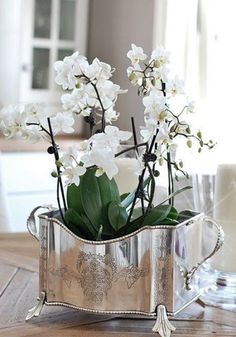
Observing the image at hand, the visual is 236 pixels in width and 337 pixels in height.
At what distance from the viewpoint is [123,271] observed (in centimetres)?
110

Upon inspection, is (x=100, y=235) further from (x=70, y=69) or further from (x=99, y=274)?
(x=70, y=69)

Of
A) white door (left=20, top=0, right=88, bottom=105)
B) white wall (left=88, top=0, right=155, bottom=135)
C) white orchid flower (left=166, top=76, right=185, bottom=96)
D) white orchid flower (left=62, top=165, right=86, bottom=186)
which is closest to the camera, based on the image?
white orchid flower (left=62, top=165, right=86, bottom=186)

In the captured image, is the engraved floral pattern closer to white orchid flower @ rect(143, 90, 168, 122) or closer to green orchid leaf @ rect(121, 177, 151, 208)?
green orchid leaf @ rect(121, 177, 151, 208)

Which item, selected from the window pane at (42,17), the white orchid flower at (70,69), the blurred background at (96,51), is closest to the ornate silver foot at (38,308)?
the white orchid flower at (70,69)

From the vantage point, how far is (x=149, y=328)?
1126mm

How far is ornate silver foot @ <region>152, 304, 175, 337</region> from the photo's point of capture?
108 cm

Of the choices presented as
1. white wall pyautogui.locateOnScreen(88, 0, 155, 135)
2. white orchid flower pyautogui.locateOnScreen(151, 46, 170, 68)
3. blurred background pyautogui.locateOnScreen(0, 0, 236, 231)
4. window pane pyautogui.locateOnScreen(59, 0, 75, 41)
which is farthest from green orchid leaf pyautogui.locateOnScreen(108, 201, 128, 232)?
window pane pyautogui.locateOnScreen(59, 0, 75, 41)

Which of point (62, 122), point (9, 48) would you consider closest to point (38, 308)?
point (62, 122)

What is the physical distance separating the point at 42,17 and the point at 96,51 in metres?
0.38

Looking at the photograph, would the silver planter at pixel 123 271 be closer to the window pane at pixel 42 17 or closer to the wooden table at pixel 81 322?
the wooden table at pixel 81 322

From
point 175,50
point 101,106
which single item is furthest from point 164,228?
point 175,50

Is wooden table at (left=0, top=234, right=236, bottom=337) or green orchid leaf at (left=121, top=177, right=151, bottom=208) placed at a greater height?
green orchid leaf at (left=121, top=177, right=151, bottom=208)

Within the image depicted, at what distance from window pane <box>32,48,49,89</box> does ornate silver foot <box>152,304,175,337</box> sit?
2.76m

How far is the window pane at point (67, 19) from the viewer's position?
12.2 feet
